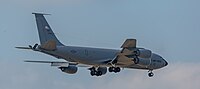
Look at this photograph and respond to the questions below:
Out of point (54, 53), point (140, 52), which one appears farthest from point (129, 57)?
point (54, 53)

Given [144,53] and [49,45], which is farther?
[144,53]

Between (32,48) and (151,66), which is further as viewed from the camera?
(151,66)

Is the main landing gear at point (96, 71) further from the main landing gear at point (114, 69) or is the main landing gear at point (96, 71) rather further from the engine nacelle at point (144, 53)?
the engine nacelle at point (144, 53)

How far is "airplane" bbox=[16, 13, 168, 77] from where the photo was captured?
11594 cm

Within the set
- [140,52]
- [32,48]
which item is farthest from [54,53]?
[140,52]

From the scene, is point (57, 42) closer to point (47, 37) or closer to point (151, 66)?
point (47, 37)

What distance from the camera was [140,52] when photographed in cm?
11794

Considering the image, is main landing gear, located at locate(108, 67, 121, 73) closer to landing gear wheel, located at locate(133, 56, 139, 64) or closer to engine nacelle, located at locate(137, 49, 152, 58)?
landing gear wheel, located at locate(133, 56, 139, 64)

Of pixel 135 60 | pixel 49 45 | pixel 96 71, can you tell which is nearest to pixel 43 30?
pixel 96 71

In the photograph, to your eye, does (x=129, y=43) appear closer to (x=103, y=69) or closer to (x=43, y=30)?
(x=103, y=69)

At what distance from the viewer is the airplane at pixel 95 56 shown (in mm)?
115938

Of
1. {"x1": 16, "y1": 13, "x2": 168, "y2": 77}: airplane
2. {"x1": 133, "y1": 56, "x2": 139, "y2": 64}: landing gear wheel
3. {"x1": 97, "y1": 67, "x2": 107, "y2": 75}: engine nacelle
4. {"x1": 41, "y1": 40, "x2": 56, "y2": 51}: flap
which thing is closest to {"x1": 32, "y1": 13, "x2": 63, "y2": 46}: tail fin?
{"x1": 16, "y1": 13, "x2": 168, "y2": 77}: airplane

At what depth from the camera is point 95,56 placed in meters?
120

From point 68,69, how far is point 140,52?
1256 cm
